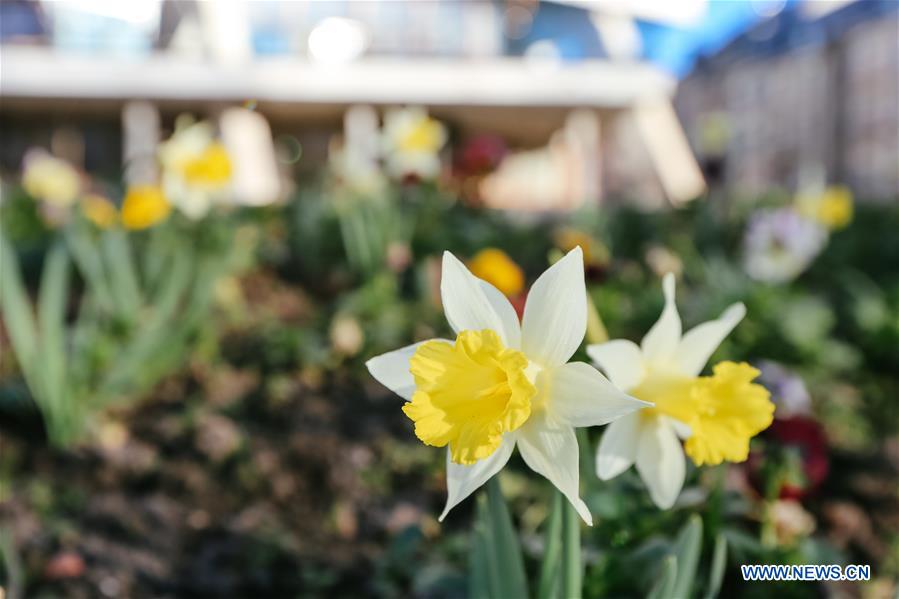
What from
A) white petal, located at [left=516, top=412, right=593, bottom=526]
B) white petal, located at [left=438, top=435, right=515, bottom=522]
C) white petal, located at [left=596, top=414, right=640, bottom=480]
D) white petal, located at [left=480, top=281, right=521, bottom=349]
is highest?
white petal, located at [left=480, top=281, right=521, bottom=349]

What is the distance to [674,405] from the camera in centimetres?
70

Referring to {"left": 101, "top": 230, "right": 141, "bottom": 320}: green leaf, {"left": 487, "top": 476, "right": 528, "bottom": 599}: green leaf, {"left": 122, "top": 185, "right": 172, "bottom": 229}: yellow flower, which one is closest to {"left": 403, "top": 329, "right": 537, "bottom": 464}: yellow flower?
{"left": 487, "top": 476, "right": 528, "bottom": 599}: green leaf

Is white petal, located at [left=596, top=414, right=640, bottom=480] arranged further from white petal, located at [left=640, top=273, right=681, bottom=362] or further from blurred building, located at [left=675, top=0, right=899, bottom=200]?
blurred building, located at [left=675, top=0, right=899, bottom=200]

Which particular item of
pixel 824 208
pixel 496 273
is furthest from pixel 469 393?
pixel 824 208

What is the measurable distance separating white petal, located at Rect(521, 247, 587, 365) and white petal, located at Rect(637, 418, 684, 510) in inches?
7.4

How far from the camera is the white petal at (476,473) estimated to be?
600 millimetres

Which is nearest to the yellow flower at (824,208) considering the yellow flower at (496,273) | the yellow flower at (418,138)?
the yellow flower at (418,138)

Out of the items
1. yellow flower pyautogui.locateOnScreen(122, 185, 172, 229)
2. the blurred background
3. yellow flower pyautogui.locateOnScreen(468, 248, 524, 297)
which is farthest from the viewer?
yellow flower pyautogui.locateOnScreen(122, 185, 172, 229)

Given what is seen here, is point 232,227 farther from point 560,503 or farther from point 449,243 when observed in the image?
point 560,503

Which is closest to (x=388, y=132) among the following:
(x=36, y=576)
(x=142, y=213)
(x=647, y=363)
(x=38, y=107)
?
(x=142, y=213)

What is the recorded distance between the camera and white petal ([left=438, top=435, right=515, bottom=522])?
23.6 inches

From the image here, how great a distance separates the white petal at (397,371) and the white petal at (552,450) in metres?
0.10

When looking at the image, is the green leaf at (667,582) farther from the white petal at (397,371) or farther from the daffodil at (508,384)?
the white petal at (397,371)

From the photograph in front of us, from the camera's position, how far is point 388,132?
3094 millimetres
